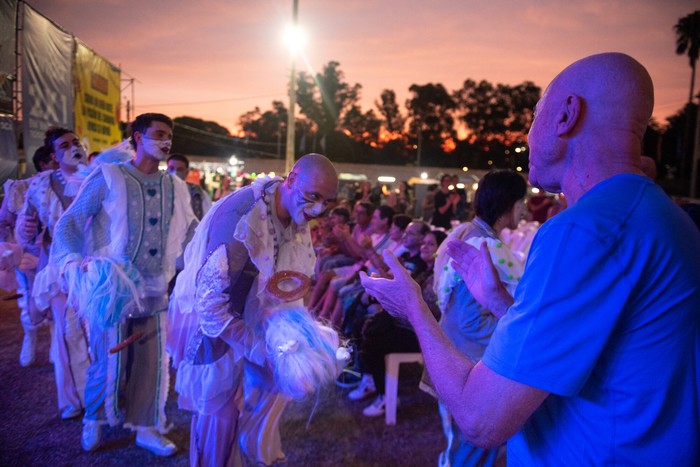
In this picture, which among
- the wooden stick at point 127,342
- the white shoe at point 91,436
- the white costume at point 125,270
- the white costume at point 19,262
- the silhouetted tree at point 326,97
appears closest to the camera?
the white costume at point 125,270

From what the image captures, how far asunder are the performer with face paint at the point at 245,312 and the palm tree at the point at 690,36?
48700 millimetres

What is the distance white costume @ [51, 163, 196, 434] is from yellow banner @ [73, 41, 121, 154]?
8.54m

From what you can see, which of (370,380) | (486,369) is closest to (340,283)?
(370,380)

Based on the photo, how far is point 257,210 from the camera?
8.68ft

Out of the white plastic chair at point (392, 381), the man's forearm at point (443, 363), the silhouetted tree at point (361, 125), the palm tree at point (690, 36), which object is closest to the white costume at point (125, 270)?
the white plastic chair at point (392, 381)

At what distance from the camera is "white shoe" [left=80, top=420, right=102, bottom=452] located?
367 cm

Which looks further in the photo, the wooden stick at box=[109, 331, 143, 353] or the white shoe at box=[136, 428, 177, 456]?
the white shoe at box=[136, 428, 177, 456]

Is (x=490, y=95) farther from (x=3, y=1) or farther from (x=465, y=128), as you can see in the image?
(x=3, y=1)

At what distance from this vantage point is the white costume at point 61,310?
4.22m

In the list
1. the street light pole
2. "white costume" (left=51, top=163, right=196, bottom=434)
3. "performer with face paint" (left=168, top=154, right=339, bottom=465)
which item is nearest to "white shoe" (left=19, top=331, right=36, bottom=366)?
"white costume" (left=51, top=163, right=196, bottom=434)

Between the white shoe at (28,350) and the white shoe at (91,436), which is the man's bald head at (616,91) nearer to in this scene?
the white shoe at (91,436)

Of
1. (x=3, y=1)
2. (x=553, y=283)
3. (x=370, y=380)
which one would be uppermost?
(x=3, y=1)

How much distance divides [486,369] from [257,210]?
186 cm

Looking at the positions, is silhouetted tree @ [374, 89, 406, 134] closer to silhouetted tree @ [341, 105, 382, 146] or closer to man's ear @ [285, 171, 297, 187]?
silhouetted tree @ [341, 105, 382, 146]
